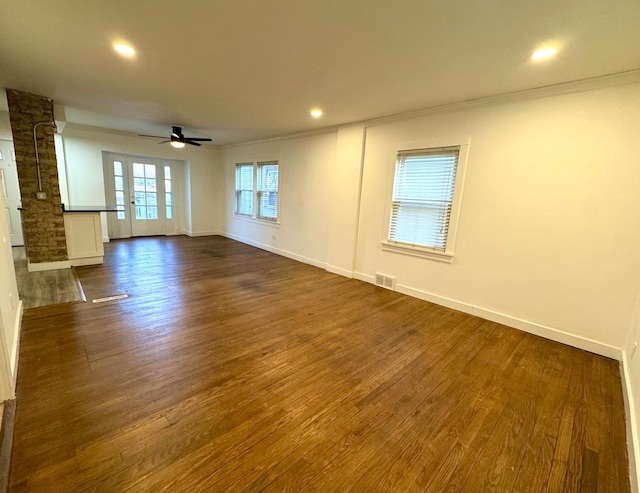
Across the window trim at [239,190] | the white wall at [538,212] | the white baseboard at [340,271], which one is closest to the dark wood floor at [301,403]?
the white wall at [538,212]

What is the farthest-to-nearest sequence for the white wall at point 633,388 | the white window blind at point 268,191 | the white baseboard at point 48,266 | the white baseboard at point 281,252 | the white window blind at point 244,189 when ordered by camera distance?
the white window blind at point 244,189 → the white window blind at point 268,191 → the white baseboard at point 281,252 → the white baseboard at point 48,266 → the white wall at point 633,388

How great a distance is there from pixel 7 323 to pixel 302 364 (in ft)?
7.67

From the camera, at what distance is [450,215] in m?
3.70

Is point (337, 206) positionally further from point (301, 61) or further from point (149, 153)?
point (149, 153)

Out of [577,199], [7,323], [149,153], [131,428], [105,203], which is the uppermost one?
[149,153]

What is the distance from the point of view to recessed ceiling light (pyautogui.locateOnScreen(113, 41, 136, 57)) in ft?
8.06

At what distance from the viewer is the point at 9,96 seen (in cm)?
389

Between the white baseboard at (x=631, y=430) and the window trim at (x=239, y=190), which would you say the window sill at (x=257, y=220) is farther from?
the white baseboard at (x=631, y=430)

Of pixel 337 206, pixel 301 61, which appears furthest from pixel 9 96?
pixel 337 206

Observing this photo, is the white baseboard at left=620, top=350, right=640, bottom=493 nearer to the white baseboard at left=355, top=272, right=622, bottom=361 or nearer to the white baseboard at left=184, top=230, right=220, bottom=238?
the white baseboard at left=355, top=272, right=622, bottom=361

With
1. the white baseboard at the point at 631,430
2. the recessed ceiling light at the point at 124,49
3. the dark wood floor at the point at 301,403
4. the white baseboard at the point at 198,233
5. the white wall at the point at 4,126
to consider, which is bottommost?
the dark wood floor at the point at 301,403

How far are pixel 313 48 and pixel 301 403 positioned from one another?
2777 millimetres

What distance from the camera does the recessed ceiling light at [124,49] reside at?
96.7 inches

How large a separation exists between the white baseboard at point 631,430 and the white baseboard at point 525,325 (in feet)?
1.11
